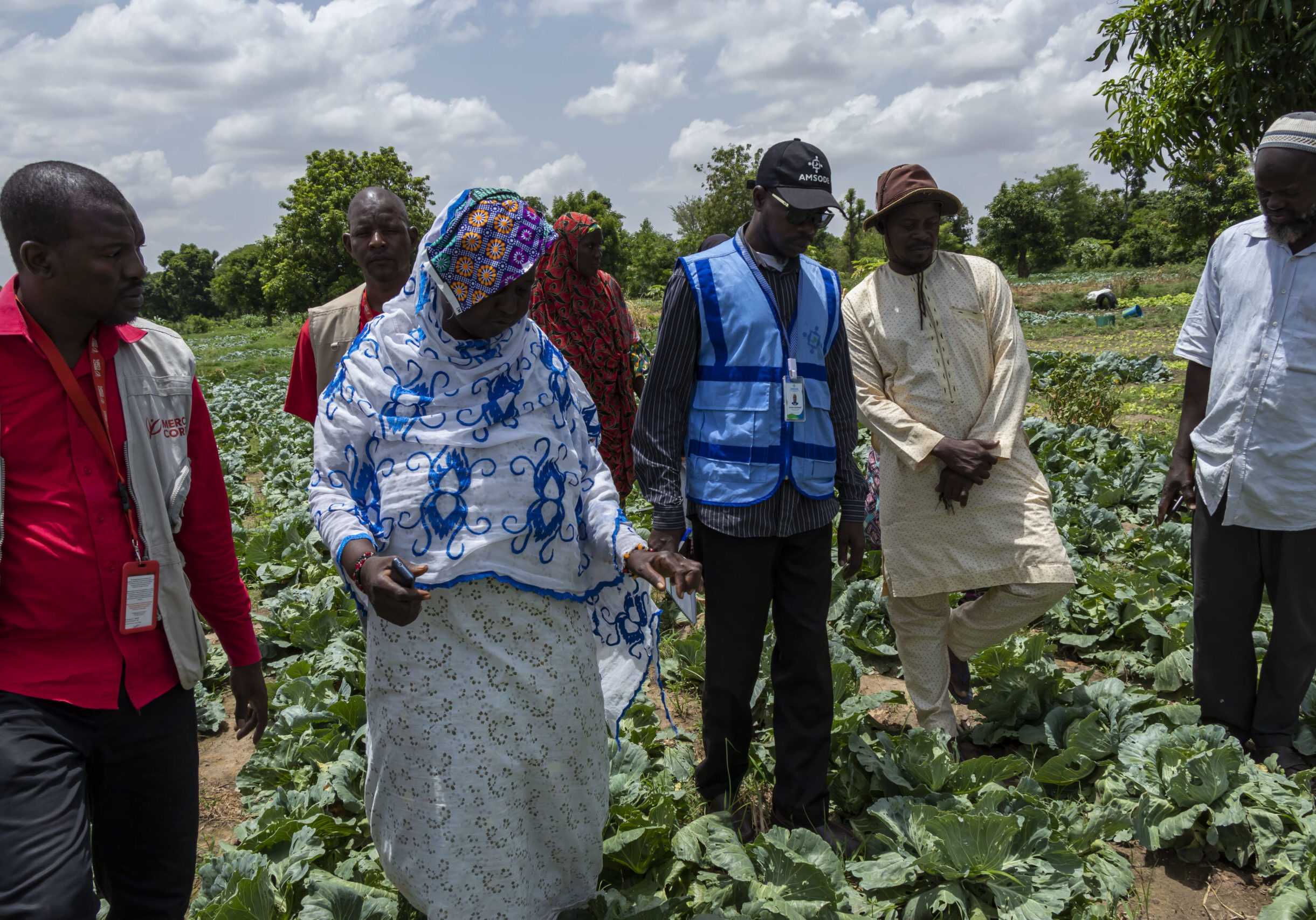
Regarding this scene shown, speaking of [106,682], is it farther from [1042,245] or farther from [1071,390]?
[1042,245]

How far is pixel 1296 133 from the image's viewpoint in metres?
2.85

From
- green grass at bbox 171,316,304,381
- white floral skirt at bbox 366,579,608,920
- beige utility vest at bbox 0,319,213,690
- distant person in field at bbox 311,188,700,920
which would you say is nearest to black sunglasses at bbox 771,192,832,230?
distant person in field at bbox 311,188,700,920

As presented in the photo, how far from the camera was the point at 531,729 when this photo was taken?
6.95 ft

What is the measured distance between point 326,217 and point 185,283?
55.2m

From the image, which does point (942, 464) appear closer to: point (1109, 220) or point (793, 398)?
point (793, 398)

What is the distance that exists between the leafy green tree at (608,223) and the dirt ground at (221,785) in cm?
3913

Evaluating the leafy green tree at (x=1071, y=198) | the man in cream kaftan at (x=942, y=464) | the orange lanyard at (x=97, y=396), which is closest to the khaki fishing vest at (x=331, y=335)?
the orange lanyard at (x=97, y=396)

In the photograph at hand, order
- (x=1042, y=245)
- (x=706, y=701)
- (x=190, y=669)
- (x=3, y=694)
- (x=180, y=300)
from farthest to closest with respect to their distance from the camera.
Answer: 1. (x=180, y=300)
2. (x=1042, y=245)
3. (x=706, y=701)
4. (x=190, y=669)
5. (x=3, y=694)

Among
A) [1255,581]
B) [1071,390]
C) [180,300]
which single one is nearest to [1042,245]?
[1071,390]

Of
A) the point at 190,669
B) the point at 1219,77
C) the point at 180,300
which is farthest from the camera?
the point at 180,300

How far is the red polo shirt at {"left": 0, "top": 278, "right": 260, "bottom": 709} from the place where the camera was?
5.84 ft

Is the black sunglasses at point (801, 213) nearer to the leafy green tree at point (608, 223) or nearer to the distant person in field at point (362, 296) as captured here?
the distant person in field at point (362, 296)

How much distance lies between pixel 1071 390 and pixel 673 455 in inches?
277

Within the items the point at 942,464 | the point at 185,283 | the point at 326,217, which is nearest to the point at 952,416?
the point at 942,464
